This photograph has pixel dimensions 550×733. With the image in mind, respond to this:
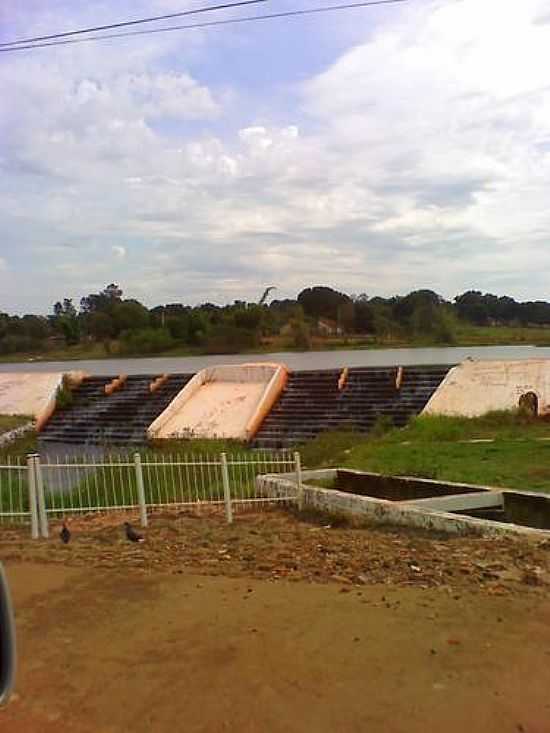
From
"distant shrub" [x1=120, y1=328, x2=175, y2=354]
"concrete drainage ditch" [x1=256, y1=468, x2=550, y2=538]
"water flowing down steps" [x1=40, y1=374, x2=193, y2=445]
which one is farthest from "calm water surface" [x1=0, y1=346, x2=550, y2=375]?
"concrete drainage ditch" [x1=256, y1=468, x2=550, y2=538]

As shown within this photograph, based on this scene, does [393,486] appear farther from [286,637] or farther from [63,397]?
[63,397]

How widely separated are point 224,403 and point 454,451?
11.4 metres

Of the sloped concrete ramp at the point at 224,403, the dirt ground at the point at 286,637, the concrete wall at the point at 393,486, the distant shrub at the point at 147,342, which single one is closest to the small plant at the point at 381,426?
the sloped concrete ramp at the point at 224,403

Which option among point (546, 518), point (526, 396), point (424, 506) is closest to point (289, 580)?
point (424, 506)

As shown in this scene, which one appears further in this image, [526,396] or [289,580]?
[526,396]

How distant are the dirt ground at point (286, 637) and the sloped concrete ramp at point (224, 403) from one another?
51.8 ft

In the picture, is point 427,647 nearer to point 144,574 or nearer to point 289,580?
point 289,580

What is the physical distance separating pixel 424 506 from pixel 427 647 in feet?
14.6

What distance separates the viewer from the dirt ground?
145 inches

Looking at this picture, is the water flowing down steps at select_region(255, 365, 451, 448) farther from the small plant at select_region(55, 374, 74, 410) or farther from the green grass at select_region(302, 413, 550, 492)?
the small plant at select_region(55, 374, 74, 410)

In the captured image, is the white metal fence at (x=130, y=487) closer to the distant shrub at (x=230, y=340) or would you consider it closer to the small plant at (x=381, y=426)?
the small plant at (x=381, y=426)

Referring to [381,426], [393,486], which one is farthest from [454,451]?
[381,426]

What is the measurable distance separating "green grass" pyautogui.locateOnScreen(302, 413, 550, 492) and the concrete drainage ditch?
2.76 ft

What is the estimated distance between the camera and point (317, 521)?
9.76 m
